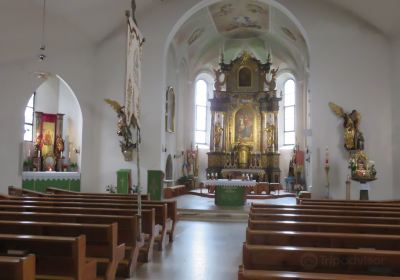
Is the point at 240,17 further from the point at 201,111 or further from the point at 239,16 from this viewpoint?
the point at 201,111

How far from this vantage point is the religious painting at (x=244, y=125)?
20.0m

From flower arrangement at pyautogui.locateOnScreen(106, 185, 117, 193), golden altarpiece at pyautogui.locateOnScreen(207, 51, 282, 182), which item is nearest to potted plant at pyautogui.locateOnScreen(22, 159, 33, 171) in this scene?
flower arrangement at pyautogui.locateOnScreen(106, 185, 117, 193)

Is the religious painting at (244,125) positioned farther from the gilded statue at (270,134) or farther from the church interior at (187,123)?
the gilded statue at (270,134)

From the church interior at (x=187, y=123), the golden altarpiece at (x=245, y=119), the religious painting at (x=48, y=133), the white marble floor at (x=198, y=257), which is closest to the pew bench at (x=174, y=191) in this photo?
the church interior at (x=187, y=123)

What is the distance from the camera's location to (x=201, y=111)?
821 inches

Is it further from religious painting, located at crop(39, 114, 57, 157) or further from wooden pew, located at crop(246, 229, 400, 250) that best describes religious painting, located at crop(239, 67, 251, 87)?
wooden pew, located at crop(246, 229, 400, 250)

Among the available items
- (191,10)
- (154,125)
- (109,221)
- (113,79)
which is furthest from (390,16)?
(109,221)

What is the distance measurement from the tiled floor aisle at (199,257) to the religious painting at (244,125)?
11.8 metres

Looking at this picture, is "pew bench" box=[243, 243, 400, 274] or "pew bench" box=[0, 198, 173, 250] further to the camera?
"pew bench" box=[0, 198, 173, 250]

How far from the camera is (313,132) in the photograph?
1274 cm

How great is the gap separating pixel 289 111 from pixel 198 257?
15.7 metres

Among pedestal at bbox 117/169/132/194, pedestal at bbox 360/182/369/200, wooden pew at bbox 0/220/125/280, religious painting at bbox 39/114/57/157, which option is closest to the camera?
wooden pew at bbox 0/220/125/280

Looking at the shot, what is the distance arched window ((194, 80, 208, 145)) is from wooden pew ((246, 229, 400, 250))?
1735 centimetres

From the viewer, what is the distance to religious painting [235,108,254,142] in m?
20.0
